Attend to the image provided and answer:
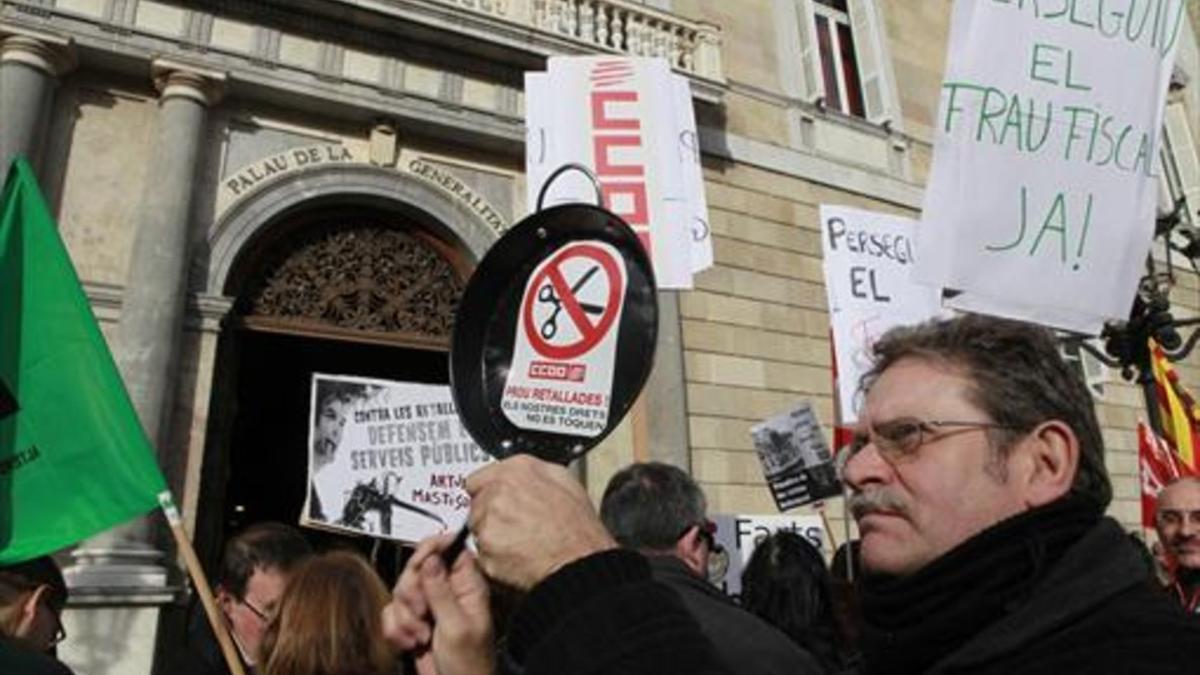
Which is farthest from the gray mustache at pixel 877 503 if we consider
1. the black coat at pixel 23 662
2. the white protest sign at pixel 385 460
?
the white protest sign at pixel 385 460

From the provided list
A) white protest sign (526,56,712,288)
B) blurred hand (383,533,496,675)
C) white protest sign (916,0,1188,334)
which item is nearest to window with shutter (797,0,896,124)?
white protest sign (526,56,712,288)

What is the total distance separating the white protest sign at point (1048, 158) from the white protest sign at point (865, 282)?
2455mm

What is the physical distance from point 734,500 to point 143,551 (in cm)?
513

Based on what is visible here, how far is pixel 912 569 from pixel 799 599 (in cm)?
221

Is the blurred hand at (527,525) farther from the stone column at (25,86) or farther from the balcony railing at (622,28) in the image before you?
the balcony railing at (622,28)

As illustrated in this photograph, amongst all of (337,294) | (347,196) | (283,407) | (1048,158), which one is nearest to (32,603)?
(1048,158)

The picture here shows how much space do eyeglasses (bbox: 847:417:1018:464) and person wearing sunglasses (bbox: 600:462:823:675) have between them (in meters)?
0.59

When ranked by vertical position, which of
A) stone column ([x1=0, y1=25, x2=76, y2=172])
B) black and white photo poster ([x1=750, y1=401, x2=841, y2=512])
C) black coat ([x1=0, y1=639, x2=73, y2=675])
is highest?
stone column ([x1=0, y1=25, x2=76, y2=172])

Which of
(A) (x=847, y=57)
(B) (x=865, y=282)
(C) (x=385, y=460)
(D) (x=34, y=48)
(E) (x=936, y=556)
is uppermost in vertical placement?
(A) (x=847, y=57)

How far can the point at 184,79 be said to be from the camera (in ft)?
25.1

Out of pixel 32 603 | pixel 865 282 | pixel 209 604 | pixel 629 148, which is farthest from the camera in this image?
pixel 865 282

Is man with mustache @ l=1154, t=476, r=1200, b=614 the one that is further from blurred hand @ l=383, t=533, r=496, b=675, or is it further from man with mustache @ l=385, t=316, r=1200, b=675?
blurred hand @ l=383, t=533, r=496, b=675

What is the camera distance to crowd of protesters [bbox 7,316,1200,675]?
1.15m

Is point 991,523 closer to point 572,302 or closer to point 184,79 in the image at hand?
point 572,302
